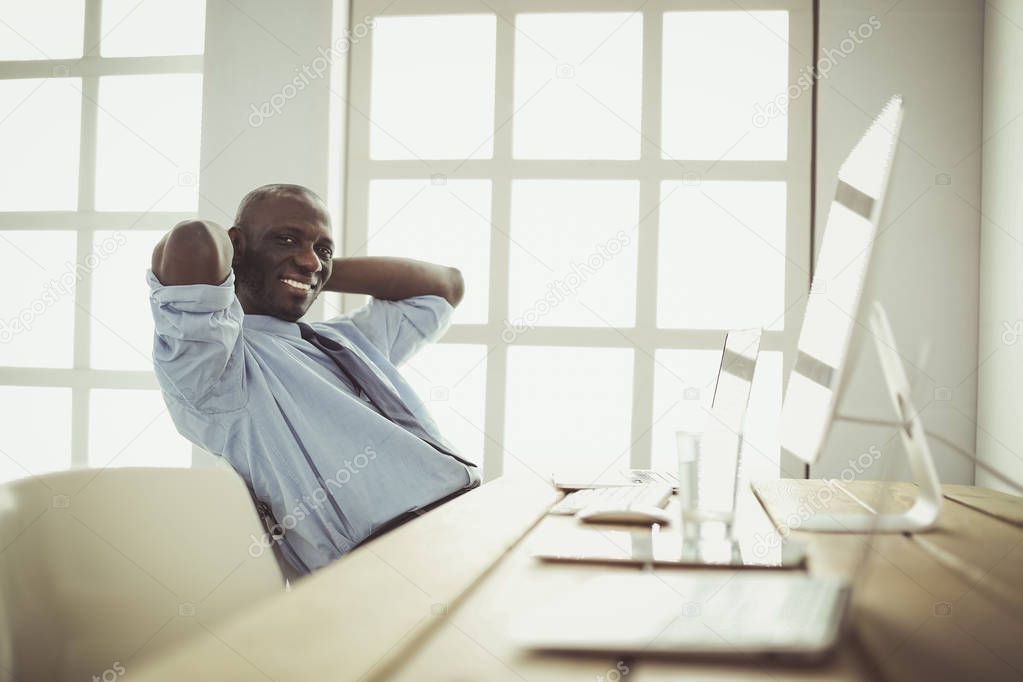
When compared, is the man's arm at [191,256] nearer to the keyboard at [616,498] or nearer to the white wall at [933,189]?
the keyboard at [616,498]

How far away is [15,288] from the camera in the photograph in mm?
3229

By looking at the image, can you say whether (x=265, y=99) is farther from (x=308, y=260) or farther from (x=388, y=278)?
(x=308, y=260)

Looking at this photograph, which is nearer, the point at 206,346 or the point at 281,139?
the point at 206,346

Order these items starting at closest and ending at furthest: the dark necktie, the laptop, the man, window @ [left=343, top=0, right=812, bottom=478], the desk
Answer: the desk → the laptop → the man → the dark necktie → window @ [left=343, top=0, right=812, bottom=478]

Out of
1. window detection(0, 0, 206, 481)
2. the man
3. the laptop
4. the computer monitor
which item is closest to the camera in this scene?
the computer monitor

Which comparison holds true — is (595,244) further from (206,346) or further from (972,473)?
(206,346)

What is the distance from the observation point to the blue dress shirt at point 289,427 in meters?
1.27

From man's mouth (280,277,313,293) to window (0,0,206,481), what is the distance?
67.2 inches

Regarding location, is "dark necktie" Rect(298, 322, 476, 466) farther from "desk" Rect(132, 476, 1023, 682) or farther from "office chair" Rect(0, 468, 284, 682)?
"desk" Rect(132, 476, 1023, 682)

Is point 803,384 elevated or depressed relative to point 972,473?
elevated

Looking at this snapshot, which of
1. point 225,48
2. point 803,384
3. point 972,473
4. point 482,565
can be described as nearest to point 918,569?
point 803,384

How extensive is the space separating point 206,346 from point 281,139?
6.00 ft

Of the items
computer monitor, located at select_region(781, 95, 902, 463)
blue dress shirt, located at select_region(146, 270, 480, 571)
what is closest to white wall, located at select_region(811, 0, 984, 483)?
blue dress shirt, located at select_region(146, 270, 480, 571)

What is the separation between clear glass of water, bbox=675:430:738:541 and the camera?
34.4 inches
